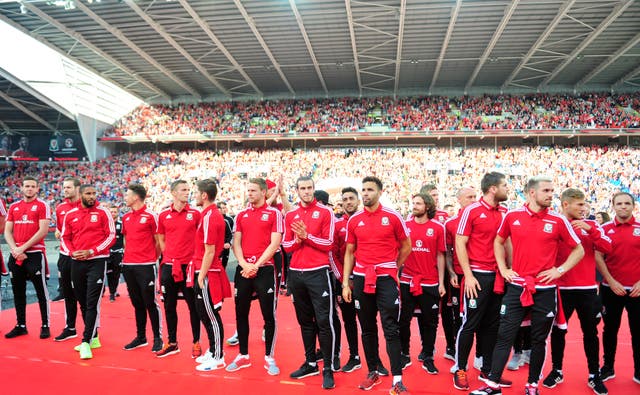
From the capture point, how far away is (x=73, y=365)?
16.0 feet

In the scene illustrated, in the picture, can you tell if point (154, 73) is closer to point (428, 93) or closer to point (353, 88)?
point (353, 88)

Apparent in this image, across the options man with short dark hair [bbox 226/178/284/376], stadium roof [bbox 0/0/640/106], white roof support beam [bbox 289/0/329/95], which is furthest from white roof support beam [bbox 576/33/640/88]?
man with short dark hair [bbox 226/178/284/376]

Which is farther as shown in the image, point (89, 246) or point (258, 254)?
point (89, 246)

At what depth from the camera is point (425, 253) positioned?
15.9 feet

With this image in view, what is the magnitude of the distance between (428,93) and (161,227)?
94.9 feet

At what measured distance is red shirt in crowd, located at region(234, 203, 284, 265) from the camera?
4.64 meters

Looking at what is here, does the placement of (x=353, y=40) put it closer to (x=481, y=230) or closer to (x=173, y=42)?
(x=173, y=42)

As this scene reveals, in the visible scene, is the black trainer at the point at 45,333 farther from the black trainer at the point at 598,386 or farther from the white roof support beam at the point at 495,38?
the white roof support beam at the point at 495,38

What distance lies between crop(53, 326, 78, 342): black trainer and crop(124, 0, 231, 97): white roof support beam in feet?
54.0

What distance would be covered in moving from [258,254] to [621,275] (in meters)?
3.78

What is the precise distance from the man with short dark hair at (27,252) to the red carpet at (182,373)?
13.8 inches

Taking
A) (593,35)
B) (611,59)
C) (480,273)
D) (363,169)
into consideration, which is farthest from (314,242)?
(611,59)

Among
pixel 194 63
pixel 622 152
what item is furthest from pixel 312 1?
pixel 622 152

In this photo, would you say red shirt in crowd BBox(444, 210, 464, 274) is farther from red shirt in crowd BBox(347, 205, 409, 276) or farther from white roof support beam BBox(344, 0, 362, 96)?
white roof support beam BBox(344, 0, 362, 96)
